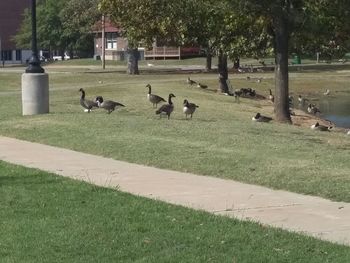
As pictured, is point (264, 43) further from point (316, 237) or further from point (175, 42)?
point (316, 237)

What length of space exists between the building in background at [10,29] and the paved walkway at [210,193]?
112330mm

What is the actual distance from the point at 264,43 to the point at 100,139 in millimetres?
14687

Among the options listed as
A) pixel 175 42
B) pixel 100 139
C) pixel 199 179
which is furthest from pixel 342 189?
pixel 175 42

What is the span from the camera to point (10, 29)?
125m

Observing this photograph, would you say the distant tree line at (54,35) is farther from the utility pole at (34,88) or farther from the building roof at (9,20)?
the utility pole at (34,88)

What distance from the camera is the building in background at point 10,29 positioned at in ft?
405

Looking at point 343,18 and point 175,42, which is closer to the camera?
point 343,18

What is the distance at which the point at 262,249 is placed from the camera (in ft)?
22.7

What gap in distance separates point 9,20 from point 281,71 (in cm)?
10592

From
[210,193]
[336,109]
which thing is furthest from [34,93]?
[336,109]

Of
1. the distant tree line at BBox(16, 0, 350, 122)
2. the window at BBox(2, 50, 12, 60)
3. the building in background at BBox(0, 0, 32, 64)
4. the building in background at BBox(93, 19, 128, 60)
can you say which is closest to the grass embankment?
the distant tree line at BBox(16, 0, 350, 122)

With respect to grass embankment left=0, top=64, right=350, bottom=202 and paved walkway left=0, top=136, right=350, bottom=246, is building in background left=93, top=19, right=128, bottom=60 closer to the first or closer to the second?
grass embankment left=0, top=64, right=350, bottom=202

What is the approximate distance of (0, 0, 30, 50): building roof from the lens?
405ft

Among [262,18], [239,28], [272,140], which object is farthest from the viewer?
[239,28]
